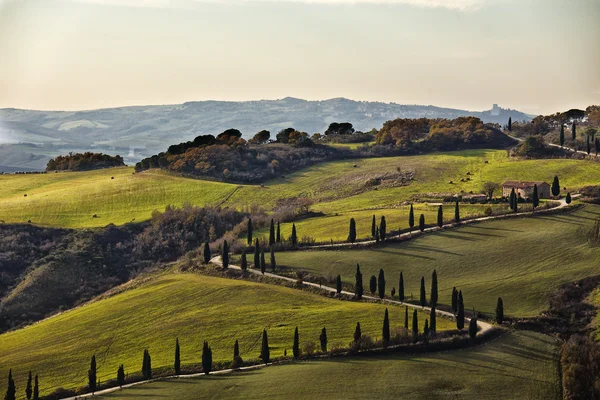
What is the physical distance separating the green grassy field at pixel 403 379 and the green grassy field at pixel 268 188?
5419cm

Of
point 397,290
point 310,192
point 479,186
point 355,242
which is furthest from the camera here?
point 310,192

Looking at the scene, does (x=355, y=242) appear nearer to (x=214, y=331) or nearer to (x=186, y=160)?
(x=214, y=331)

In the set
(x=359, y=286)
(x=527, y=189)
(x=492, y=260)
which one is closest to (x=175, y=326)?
(x=359, y=286)

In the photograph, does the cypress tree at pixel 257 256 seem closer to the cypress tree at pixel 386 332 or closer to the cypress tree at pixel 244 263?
the cypress tree at pixel 244 263

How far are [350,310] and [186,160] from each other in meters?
107

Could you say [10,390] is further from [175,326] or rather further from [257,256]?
[257,256]

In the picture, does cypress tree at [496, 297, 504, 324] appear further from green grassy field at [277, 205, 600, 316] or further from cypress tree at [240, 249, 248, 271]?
cypress tree at [240, 249, 248, 271]

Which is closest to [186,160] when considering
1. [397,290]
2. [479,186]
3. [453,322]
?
[479,186]

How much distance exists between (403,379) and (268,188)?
102 m

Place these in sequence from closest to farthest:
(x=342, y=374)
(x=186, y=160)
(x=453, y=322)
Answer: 1. (x=342, y=374)
2. (x=453, y=322)
3. (x=186, y=160)

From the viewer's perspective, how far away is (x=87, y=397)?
7569cm

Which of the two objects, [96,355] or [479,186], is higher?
[479,186]

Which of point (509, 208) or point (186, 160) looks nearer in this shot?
point (509, 208)

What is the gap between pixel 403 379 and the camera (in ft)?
236
